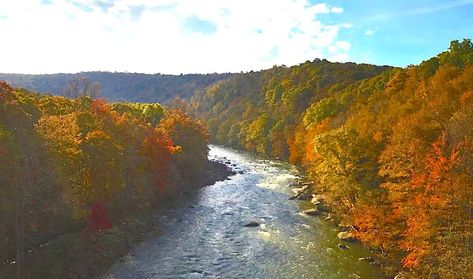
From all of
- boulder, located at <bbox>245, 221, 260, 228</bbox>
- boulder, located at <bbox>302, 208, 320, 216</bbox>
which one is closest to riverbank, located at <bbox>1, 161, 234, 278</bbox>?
boulder, located at <bbox>245, 221, 260, 228</bbox>

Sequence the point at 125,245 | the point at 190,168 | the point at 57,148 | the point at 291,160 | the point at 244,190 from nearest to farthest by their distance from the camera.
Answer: the point at 57,148 < the point at 125,245 < the point at 244,190 < the point at 190,168 < the point at 291,160

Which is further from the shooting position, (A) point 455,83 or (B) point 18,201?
(A) point 455,83

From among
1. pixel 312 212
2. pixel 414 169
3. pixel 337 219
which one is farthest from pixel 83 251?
pixel 312 212

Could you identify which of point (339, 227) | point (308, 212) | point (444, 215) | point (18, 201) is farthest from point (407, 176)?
point (18, 201)

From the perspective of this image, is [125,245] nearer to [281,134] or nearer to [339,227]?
[339,227]

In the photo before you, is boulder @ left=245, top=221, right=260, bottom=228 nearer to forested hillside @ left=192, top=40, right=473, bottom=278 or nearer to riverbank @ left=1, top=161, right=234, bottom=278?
forested hillside @ left=192, top=40, right=473, bottom=278

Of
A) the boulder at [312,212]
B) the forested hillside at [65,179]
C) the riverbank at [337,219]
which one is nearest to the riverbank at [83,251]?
the forested hillside at [65,179]

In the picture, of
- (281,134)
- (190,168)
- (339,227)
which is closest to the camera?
(339,227)
